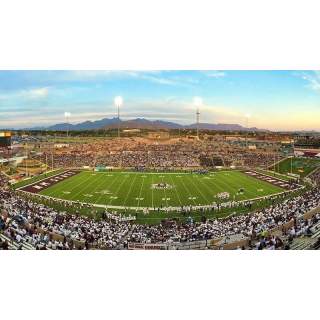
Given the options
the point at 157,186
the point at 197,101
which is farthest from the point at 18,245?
the point at 197,101

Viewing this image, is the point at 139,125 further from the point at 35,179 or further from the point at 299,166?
the point at 299,166

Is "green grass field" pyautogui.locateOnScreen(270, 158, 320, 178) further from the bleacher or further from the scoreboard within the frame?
the scoreboard

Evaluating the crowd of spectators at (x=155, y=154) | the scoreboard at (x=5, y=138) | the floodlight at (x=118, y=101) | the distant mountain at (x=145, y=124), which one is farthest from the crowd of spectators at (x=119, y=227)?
the floodlight at (x=118, y=101)

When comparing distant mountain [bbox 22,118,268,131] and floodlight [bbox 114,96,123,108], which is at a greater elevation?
floodlight [bbox 114,96,123,108]

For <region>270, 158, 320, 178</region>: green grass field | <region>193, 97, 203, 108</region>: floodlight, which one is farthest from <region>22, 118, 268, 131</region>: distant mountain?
<region>270, 158, 320, 178</region>: green grass field

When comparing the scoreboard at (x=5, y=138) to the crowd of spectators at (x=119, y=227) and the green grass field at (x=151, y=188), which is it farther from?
the green grass field at (x=151, y=188)
